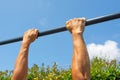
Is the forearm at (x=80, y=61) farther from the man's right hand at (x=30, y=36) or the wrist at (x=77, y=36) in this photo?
the man's right hand at (x=30, y=36)

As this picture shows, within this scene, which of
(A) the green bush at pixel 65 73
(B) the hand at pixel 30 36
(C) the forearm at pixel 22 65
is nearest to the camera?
(C) the forearm at pixel 22 65

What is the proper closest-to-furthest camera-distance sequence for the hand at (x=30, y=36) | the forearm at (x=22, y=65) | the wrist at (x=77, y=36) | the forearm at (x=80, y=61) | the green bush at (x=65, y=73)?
the forearm at (x=80, y=61) → the wrist at (x=77, y=36) → the forearm at (x=22, y=65) → the hand at (x=30, y=36) → the green bush at (x=65, y=73)

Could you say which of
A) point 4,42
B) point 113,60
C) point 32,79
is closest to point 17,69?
point 4,42

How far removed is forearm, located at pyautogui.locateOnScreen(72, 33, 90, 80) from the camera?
4340 mm

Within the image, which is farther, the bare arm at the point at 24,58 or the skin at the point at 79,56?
the bare arm at the point at 24,58

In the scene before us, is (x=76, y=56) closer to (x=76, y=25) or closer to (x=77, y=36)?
(x=77, y=36)

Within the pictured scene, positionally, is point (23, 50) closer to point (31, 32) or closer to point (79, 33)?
point (31, 32)

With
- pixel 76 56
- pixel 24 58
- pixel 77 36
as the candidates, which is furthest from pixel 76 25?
pixel 24 58

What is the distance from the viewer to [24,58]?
5.41m

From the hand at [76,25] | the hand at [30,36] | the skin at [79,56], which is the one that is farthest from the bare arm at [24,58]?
the skin at [79,56]

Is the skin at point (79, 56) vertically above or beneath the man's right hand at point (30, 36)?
beneath

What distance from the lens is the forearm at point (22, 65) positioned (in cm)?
527

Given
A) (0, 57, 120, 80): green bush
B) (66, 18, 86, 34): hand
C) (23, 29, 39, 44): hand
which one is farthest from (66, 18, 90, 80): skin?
(0, 57, 120, 80): green bush

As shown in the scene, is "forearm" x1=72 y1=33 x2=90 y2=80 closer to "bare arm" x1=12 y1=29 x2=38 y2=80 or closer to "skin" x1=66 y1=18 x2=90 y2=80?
"skin" x1=66 y1=18 x2=90 y2=80
